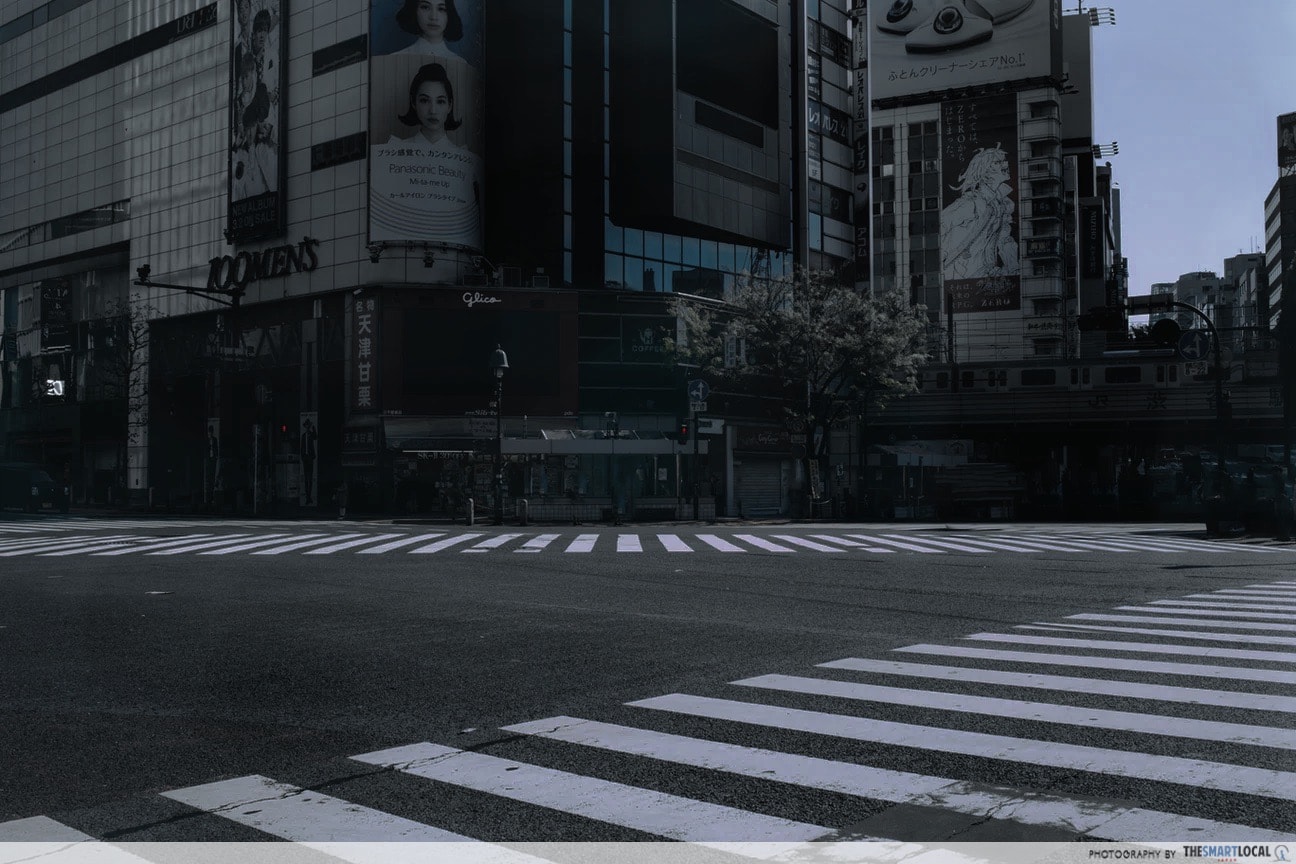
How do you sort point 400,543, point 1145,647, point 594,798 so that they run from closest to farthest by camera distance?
point 594,798
point 1145,647
point 400,543

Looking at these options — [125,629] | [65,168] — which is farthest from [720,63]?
[125,629]

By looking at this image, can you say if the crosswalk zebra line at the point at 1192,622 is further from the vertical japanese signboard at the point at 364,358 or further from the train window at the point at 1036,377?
the train window at the point at 1036,377

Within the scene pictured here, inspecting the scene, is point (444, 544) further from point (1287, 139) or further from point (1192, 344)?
point (1287, 139)

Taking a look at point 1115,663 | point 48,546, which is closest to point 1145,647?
point 1115,663

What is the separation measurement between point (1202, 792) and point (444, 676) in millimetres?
5330

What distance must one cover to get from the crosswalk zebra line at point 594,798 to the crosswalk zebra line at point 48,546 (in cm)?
1937

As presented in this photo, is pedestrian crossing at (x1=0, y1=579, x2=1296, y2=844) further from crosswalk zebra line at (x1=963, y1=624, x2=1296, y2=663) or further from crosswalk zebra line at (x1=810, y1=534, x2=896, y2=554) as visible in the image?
crosswalk zebra line at (x1=810, y1=534, x2=896, y2=554)

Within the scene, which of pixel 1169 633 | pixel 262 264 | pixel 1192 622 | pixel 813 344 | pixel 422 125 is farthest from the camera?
pixel 262 264

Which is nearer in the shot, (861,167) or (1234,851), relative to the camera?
(1234,851)

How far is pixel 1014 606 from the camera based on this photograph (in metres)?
12.9

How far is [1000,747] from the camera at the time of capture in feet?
19.5

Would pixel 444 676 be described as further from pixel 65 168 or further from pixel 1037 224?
pixel 1037 224

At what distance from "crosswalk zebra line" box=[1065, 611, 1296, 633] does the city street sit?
89 millimetres

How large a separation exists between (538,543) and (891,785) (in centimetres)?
2052
